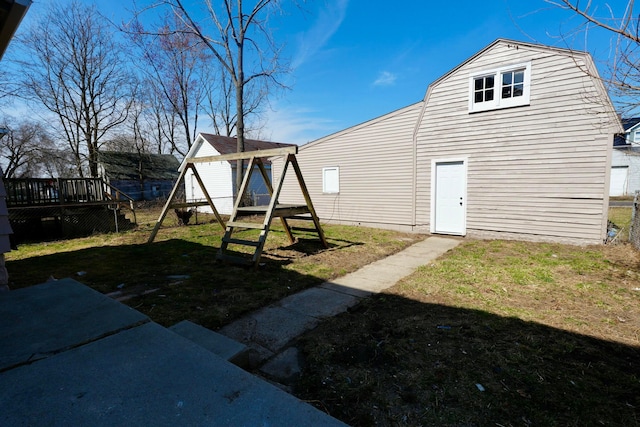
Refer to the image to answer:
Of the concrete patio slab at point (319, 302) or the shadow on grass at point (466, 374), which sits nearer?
the shadow on grass at point (466, 374)

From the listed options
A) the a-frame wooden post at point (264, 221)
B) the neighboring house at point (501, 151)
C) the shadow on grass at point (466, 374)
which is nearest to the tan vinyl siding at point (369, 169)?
the neighboring house at point (501, 151)

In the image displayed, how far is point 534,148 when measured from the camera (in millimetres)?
7348

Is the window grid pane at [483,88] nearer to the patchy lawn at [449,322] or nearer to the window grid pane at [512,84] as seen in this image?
the window grid pane at [512,84]

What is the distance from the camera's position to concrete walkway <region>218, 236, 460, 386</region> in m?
2.57

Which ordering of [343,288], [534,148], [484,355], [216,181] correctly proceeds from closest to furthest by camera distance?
[484,355], [343,288], [534,148], [216,181]

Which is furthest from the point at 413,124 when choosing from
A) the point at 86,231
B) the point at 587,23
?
the point at 86,231

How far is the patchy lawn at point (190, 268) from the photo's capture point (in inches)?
149

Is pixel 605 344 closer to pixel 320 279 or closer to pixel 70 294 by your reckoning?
pixel 320 279

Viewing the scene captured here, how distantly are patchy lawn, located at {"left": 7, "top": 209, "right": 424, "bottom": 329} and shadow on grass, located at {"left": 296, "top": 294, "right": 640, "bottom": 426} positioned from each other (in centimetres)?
141

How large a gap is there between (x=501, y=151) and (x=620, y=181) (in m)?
24.2

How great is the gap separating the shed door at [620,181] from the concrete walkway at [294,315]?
1065 inches

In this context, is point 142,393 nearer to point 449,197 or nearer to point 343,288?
point 343,288

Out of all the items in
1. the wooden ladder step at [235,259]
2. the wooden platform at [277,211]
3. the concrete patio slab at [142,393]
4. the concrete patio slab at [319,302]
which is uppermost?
the wooden platform at [277,211]

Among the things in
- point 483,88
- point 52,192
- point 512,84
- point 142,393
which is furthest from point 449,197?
point 52,192
